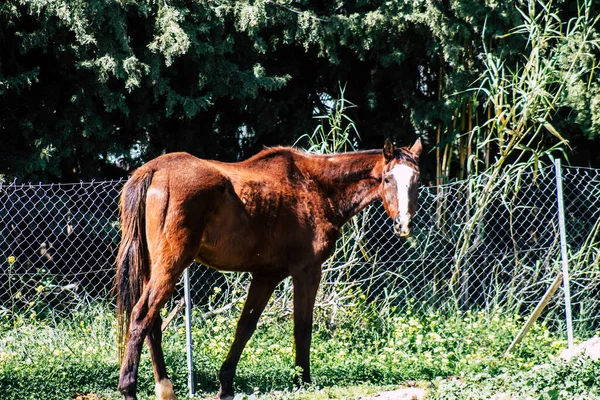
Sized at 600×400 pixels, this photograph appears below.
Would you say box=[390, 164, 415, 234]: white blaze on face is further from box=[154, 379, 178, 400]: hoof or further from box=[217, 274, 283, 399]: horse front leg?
box=[154, 379, 178, 400]: hoof

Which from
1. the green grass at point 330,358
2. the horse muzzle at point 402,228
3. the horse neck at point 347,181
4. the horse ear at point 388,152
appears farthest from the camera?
the horse neck at point 347,181

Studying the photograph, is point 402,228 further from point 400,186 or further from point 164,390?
point 164,390

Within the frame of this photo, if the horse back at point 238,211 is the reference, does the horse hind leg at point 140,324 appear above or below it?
below

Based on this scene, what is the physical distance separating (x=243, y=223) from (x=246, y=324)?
853mm

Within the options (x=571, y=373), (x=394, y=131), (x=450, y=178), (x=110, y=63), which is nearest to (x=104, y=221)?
(x=110, y=63)

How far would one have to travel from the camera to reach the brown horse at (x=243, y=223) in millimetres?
5172

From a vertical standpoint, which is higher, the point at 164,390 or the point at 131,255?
the point at 131,255

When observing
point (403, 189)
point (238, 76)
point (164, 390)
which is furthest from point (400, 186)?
point (238, 76)

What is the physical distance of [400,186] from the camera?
19.1 feet

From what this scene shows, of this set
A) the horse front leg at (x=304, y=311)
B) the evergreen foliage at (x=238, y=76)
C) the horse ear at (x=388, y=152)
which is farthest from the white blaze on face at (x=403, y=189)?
the evergreen foliage at (x=238, y=76)

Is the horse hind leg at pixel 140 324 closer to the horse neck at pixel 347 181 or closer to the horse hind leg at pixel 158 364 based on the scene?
the horse hind leg at pixel 158 364

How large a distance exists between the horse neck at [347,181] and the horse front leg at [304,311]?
582 millimetres

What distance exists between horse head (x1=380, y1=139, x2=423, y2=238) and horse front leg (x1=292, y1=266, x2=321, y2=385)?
0.72 meters

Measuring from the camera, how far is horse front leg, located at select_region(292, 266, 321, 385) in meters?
5.76
